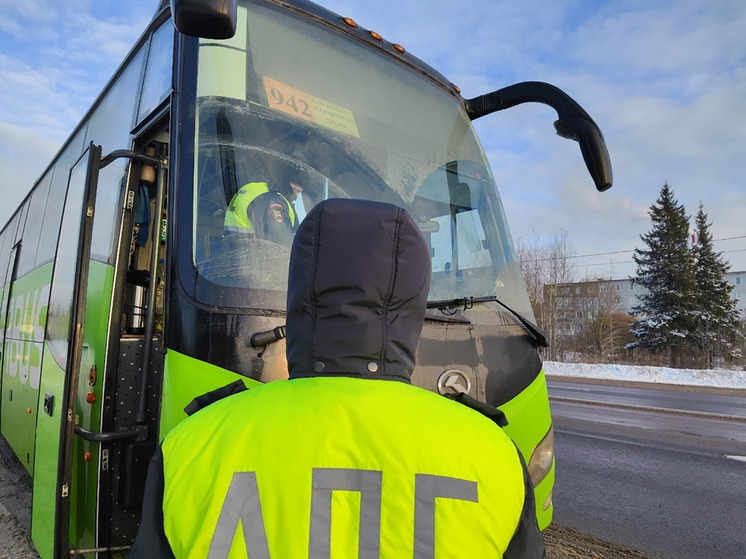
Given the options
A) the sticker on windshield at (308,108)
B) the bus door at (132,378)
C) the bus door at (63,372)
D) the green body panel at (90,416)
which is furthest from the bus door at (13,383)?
the sticker on windshield at (308,108)

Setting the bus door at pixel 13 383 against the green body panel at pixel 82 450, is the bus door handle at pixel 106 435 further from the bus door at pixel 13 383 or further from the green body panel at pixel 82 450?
the bus door at pixel 13 383

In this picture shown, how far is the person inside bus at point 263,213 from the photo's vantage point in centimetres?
243

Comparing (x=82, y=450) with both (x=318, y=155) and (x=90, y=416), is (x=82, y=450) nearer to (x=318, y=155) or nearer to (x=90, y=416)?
(x=90, y=416)

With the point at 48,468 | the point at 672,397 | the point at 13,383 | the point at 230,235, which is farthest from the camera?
the point at 672,397

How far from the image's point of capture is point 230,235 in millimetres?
2395

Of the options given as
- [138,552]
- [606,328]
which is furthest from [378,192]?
[606,328]

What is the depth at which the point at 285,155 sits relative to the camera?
8.74 feet

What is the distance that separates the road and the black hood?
4125 millimetres

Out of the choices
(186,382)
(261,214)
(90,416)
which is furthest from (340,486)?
(90,416)

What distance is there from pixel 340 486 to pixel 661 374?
24687mm

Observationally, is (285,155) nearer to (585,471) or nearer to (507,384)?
(507,384)

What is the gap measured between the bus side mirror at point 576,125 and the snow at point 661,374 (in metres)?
19.4

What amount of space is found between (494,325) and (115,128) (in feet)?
8.82

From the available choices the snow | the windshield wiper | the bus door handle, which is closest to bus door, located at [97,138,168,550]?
the bus door handle
